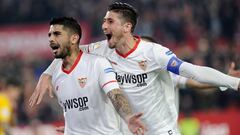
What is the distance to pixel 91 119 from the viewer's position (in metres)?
7.79

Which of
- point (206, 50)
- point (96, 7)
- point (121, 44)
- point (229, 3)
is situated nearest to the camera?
point (121, 44)

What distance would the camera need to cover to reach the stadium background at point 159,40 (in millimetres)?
14539

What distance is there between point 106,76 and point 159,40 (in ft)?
34.5

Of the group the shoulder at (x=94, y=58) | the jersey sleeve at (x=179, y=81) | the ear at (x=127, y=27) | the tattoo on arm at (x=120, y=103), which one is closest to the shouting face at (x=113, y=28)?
the ear at (x=127, y=27)

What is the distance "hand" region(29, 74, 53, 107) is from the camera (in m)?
7.87

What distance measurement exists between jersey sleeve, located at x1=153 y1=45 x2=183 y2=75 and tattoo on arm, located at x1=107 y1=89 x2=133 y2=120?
53cm

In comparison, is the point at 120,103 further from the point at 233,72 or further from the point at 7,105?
the point at 7,105

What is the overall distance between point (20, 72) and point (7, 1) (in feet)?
11.3

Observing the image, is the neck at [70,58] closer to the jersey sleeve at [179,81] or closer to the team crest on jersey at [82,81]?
the team crest on jersey at [82,81]

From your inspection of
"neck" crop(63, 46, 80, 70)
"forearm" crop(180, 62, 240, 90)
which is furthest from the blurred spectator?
"forearm" crop(180, 62, 240, 90)

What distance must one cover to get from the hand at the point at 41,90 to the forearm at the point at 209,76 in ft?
4.44

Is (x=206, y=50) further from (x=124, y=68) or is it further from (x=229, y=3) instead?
(x=124, y=68)

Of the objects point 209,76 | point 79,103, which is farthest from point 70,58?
point 209,76

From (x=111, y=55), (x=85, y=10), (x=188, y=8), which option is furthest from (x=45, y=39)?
(x=111, y=55)
